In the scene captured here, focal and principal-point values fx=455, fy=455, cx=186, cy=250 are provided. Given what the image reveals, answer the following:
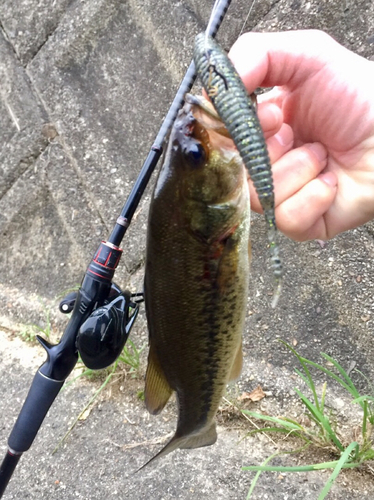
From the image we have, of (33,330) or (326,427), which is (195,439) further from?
(33,330)

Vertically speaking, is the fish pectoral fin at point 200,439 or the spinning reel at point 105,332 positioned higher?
the spinning reel at point 105,332

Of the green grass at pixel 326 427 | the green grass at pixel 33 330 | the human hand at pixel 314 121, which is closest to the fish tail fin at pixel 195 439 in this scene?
the green grass at pixel 326 427

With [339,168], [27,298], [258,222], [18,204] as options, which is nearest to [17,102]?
[18,204]

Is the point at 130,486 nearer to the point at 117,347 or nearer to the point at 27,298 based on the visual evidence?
the point at 117,347

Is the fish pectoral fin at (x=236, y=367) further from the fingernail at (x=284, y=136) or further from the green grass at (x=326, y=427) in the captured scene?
the fingernail at (x=284, y=136)

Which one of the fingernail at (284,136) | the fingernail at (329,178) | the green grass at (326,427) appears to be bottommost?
the green grass at (326,427)

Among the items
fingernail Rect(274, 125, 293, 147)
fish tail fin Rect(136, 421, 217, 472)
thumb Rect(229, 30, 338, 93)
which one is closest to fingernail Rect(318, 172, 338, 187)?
fingernail Rect(274, 125, 293, 147)

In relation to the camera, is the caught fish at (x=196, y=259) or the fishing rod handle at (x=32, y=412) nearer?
the caught fish at (x=196, y=259)

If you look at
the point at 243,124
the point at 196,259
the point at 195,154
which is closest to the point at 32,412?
the point at 196,259
